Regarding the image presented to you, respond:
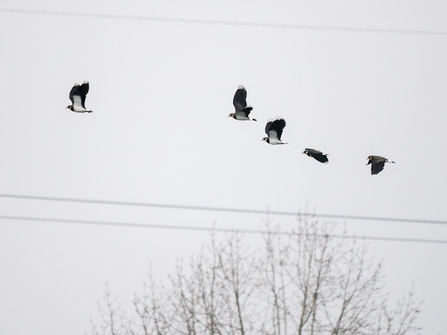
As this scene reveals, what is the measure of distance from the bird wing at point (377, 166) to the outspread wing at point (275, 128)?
1658 mm

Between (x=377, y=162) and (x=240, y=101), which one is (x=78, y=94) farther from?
(x=377, y=162)

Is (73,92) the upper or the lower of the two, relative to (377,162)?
upper

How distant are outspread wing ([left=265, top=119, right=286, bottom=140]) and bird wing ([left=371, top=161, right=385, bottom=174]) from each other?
1658 millimetres

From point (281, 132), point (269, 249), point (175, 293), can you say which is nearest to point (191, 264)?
point (175, 293)

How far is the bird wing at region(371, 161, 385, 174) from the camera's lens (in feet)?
34.0

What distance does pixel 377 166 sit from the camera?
34.3ft

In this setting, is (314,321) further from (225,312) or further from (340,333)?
(225,312)

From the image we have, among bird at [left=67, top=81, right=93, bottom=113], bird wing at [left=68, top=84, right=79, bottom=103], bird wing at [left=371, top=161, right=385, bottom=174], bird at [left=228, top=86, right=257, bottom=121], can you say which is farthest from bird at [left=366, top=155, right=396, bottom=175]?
bird wing at [left=68, top=84, right=79, bottom=103]

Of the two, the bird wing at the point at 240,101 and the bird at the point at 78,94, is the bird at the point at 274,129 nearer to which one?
the bird wing at the point at 240,101

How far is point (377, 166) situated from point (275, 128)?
1.82 meters

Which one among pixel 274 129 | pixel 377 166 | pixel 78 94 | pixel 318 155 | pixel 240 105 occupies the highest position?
pixel 78 94

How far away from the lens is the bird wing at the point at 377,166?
10.4 meters

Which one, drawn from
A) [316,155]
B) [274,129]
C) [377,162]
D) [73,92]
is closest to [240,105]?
[274,129]

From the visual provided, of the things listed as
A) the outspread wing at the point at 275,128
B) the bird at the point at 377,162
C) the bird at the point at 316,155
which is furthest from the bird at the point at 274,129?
the bird at the point at 377,162
